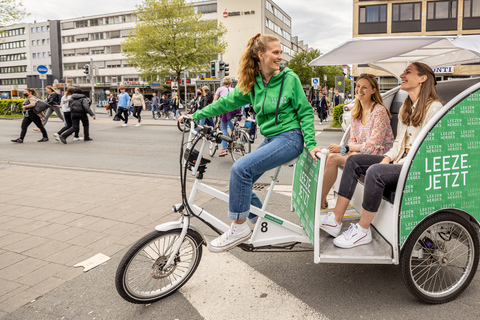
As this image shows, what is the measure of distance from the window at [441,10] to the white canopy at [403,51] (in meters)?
41.1

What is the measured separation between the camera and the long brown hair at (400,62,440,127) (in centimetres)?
310

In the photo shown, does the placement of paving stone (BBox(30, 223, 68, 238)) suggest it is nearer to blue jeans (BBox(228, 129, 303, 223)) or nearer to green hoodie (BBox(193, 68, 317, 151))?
blue jeans (BBox(228, 129, 303, 223))

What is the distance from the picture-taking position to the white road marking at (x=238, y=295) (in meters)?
2.78

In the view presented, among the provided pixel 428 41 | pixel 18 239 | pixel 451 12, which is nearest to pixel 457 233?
pixel 428 41

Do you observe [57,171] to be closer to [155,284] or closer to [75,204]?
[75,204]

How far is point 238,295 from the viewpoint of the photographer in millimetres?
3047

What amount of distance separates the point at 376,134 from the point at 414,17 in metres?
42.1

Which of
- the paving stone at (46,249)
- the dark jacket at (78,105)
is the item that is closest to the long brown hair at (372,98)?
the paving stone at (46,249)

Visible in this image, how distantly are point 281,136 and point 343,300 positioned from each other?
128 centimetres

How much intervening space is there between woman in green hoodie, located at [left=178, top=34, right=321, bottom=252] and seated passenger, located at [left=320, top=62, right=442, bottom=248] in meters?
0.47

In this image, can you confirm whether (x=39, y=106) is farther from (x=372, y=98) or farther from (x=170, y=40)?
(x=170, y=40)

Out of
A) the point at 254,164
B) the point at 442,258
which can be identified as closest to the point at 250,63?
the point at 254,164

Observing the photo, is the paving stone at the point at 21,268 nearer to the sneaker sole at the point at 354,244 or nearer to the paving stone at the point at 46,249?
the paving stone at the point at 46,249

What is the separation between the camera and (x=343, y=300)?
2.93m
